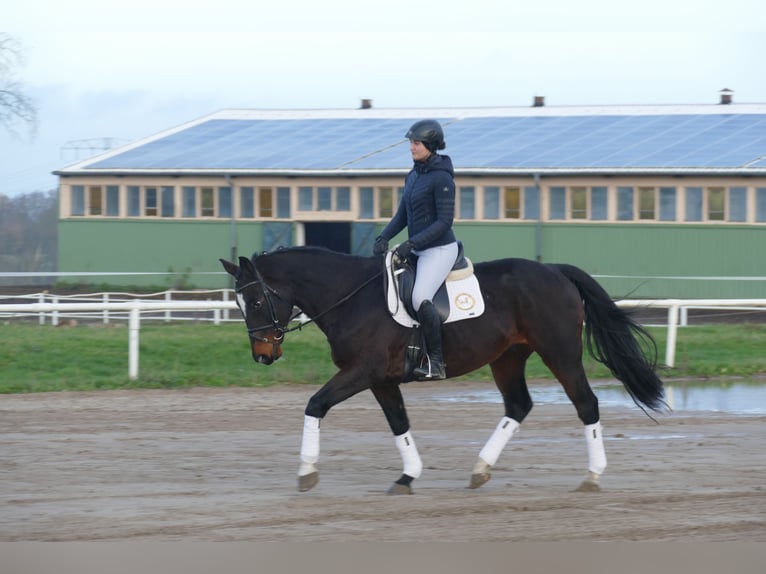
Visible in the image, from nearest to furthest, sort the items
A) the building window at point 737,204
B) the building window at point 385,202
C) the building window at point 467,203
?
the building window at point 737,204
the building window at point 467,203
the building window at point 385,202

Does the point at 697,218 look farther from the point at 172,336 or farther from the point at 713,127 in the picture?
the point at 172,336

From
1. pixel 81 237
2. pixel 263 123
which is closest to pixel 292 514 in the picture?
pixel 81 237

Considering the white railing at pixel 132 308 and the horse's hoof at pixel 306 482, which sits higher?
the white railing at pixel 132 308

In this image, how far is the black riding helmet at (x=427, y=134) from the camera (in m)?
8.63

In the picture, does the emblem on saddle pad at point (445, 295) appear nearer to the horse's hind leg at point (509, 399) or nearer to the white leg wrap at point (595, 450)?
the horse's hind leg at point (509, 399)

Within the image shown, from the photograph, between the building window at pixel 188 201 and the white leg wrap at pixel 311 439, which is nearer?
the white leg wrap at pixel 311 439

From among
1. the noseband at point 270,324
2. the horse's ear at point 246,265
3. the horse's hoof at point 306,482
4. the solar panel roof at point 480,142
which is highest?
the solar panel roof at point 480,142

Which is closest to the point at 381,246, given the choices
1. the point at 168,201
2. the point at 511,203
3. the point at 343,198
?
the point at 511,203

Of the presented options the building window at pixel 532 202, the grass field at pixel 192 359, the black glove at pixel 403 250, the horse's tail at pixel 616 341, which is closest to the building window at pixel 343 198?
the building window at pixel 532 202

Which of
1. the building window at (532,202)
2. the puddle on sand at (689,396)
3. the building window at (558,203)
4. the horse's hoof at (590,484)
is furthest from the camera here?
the building window at (532,202)

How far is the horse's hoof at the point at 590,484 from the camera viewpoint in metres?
8.38

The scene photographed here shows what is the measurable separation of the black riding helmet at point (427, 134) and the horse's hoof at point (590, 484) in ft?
8.17

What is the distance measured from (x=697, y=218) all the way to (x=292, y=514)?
28.5 m

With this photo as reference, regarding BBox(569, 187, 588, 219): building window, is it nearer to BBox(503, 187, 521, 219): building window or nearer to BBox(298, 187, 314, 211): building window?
BBox(503, 187, 521, 219): building window
